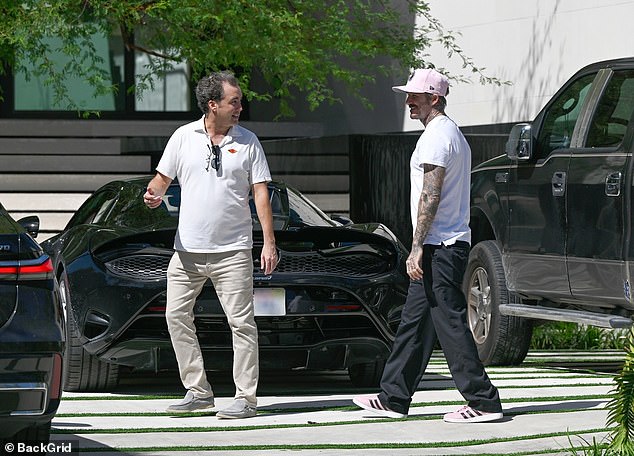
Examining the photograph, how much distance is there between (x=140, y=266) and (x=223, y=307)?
763 millimetres

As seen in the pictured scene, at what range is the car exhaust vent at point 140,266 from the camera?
880cm

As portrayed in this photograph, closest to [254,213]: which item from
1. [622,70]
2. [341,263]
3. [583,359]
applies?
[341,263]

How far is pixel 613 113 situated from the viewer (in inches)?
391

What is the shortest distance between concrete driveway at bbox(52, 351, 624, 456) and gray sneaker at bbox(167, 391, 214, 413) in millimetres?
82

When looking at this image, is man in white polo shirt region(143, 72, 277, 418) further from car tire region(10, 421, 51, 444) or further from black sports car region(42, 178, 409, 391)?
car tire region(10, 421, 51, 444)

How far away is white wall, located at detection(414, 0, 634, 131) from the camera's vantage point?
45.4 ft

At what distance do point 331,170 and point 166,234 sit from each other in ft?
23.8

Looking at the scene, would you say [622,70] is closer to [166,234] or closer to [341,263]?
[341,263]

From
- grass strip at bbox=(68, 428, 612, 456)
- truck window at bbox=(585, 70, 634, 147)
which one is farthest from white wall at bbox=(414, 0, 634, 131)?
grass strip at bbox=(68, 428, 612, 456)

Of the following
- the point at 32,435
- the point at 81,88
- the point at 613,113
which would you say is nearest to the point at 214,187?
the point at 32,435

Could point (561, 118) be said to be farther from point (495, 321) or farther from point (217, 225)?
point (217, 225)

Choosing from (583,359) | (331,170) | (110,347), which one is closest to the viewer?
(110,347)

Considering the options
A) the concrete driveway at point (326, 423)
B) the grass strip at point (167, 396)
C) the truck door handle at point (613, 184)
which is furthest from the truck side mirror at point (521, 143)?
the grass strip at point (167, 396)

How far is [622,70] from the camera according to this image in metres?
10.0
